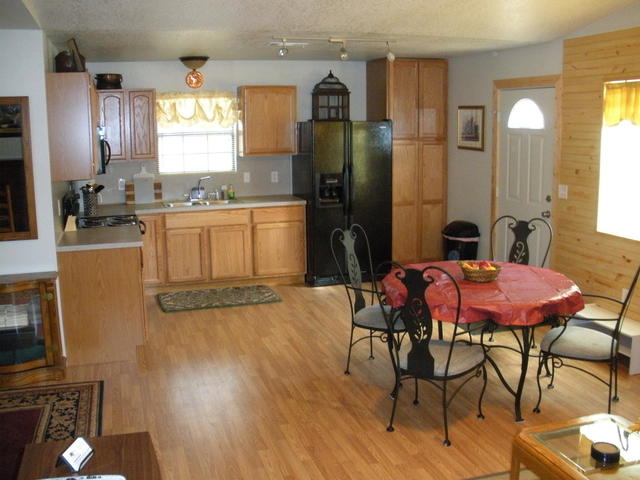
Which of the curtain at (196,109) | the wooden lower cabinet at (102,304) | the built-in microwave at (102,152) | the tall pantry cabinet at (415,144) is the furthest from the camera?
the tall pantry cabinet at (415,144)

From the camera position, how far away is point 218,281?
24.1ft

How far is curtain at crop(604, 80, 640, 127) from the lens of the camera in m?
5.12

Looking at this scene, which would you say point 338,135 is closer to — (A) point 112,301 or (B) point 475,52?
(B) point 475,52

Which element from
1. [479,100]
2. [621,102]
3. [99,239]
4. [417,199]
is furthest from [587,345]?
[417,199]

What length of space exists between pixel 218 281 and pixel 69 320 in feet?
7.90

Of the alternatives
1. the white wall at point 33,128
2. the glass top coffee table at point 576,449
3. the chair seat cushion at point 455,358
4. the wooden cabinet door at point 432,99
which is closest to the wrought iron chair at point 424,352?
the chair seat cushion at point 455,358

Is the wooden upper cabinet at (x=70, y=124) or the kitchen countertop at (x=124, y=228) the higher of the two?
the wooden upper cabinet at (x=70, y=124)

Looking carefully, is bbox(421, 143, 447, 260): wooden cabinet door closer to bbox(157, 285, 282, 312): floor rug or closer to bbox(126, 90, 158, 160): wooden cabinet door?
bbox(157, 285, 282, 312): floor rug

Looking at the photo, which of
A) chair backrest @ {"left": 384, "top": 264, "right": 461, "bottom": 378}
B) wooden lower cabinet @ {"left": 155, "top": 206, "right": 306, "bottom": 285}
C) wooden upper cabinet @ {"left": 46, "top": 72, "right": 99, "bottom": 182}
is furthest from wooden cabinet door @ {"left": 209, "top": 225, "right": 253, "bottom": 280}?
chair backrest @ {"left": 384, "top": 264, "right": 461, "bottom": 378}

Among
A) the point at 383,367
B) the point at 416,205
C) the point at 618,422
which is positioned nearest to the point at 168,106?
the point at 416,205

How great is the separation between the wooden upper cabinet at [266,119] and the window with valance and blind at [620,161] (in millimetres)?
3244

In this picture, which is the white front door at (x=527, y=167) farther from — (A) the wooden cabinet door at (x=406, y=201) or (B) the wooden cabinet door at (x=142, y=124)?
(B) the wooden cabinet door at (x=142, y=124)

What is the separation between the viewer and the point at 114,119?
698 centimetres

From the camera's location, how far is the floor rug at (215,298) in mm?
6691
